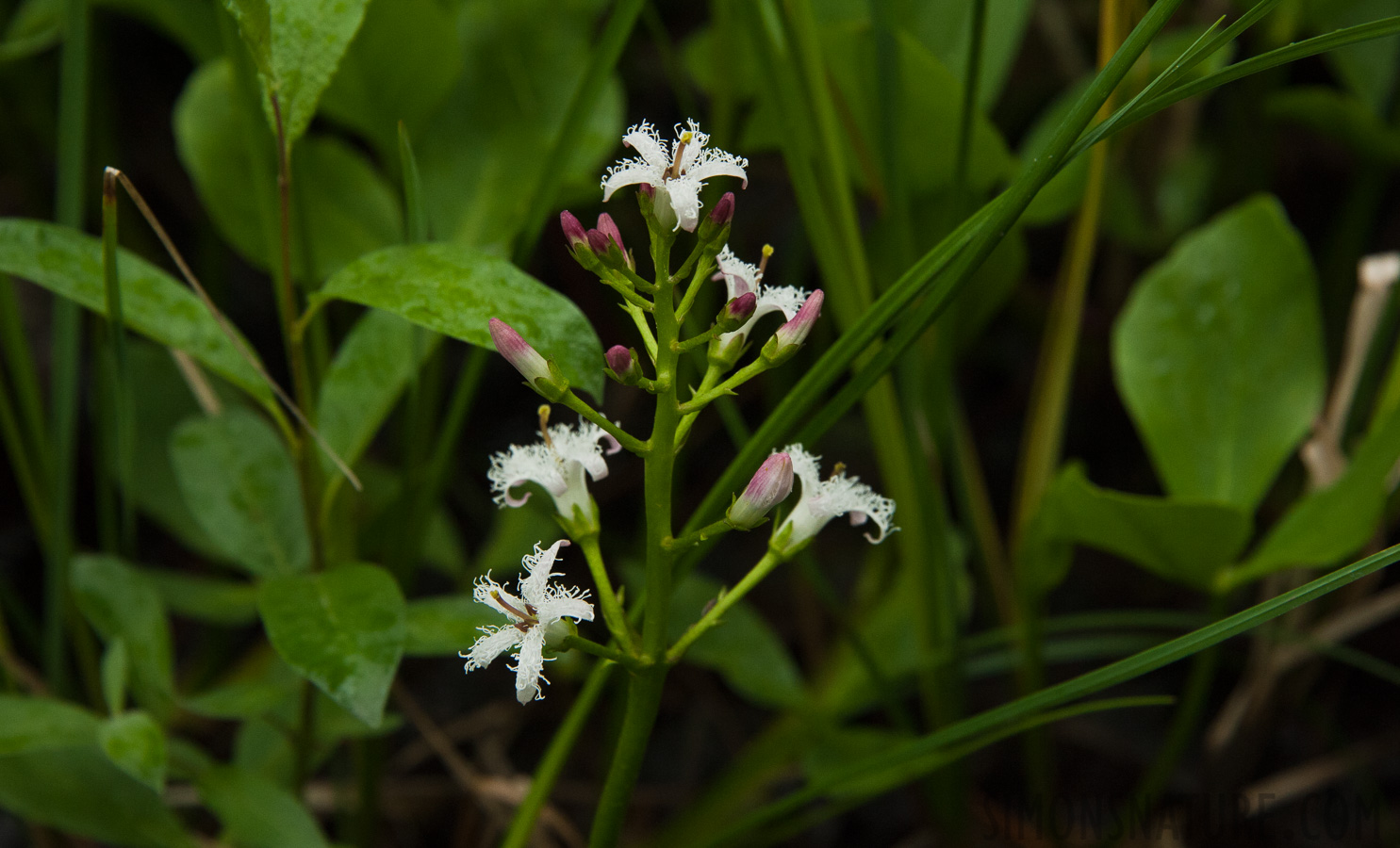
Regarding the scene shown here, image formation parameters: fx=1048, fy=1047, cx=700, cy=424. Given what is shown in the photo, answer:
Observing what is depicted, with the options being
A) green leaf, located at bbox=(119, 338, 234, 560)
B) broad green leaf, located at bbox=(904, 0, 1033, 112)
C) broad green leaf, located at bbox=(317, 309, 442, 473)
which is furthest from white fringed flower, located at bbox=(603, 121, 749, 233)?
green leaf, located at bbox=(119, 338, 234, 560)

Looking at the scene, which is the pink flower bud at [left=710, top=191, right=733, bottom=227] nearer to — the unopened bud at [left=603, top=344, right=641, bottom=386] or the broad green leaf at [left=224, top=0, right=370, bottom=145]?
the unopened bud at [left=603, top=344, right=641, bottom=386]

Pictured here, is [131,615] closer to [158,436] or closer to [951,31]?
[158,436]

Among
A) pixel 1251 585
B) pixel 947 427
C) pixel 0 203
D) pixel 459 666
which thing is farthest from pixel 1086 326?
pixel 0 203

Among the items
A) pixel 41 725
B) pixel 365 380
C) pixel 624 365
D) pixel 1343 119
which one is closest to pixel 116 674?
pixel 41 725

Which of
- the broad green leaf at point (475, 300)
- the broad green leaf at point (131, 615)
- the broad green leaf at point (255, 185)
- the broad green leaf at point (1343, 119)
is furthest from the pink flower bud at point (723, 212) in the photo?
the broad green leaf at point (1343, 119)

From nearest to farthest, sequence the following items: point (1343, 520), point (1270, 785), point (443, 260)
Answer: point (443, 260), point (1343, 520), point (1270, 785)

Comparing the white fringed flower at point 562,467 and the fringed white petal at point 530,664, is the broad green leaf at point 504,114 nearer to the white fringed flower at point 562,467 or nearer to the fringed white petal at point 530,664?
the white fringed flower at point 562,467

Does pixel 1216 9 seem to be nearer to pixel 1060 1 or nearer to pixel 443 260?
pixel 1060 1
